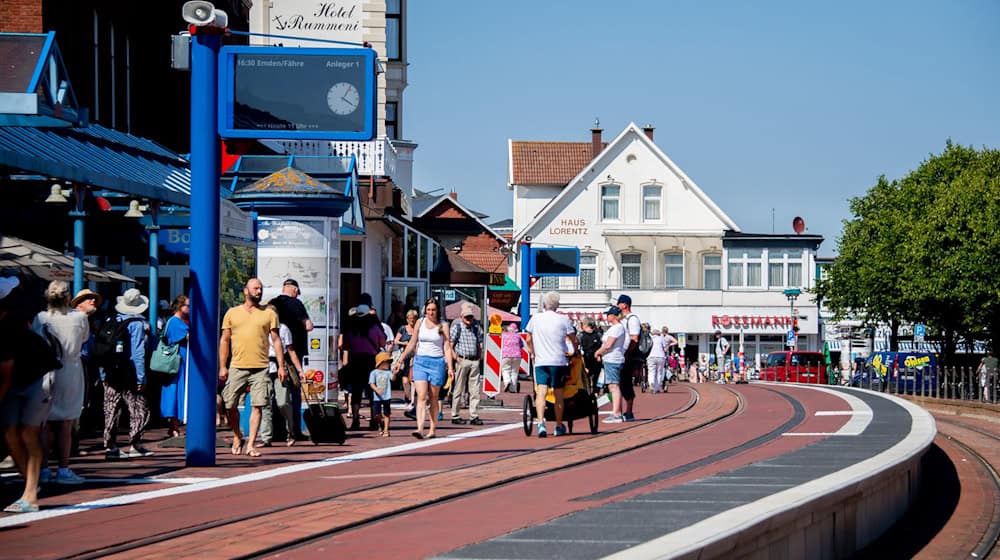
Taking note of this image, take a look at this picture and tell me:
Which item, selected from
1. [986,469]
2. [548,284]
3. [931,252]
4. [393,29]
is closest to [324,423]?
[986,469]

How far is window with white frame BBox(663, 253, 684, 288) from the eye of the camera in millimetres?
75375

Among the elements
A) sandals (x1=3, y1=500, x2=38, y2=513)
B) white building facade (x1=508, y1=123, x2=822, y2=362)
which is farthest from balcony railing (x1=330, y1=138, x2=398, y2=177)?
white building facade (x1=508, y1=123, x2=822, y2=362)

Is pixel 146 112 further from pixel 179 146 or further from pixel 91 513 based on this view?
pixel 91 513

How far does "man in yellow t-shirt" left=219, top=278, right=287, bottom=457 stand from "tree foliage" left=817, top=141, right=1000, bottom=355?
5251cm

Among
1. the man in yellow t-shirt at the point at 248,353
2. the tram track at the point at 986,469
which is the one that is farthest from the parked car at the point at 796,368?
the man in yellow t-shirt at the point at 248,353

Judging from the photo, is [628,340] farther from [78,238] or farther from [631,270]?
[631,270]

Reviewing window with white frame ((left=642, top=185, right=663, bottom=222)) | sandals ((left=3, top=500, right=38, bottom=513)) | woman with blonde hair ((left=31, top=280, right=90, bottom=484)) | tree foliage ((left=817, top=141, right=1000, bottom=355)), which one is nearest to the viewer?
sandals ((left=3, top=500, right=38, bottom=513))

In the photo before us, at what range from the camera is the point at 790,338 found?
73.7m

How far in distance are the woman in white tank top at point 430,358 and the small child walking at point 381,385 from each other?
111 cm

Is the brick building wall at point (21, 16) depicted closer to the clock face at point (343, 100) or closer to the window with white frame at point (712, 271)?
the clock face at point (343, 100)

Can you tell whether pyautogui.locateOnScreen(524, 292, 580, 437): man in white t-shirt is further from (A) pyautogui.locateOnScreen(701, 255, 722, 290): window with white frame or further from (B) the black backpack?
(A) pyautogui.locateOnScreen(701, 255, 722, 290): window with white frame

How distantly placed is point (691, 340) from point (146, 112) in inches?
1902

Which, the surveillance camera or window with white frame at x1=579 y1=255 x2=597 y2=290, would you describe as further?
window with white frame at x1=579 y1=255 x2=597 y2=290

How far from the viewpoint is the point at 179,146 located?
34000mm
